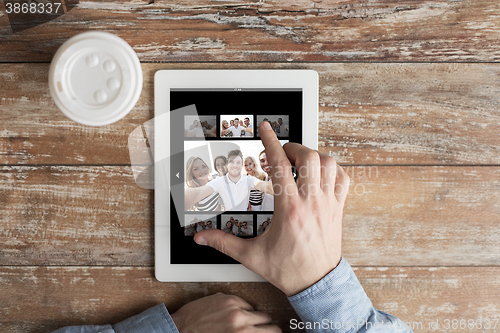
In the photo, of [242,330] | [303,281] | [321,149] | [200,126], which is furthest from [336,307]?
[200,126]

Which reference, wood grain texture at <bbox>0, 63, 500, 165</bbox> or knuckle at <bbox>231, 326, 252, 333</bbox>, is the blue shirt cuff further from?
wood grain texture at <bbox>0, 63, 500, 165</bbox>

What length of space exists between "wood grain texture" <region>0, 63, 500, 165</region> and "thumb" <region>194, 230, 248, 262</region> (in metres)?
0.22

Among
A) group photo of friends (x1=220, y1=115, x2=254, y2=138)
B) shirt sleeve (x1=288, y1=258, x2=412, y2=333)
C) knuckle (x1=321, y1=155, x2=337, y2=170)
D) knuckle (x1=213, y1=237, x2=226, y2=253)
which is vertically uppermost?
group photo of friends (x1=220, y1=115, x2=254, y2=138)

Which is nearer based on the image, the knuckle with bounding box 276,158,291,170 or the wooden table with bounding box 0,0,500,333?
the knuckle with bounding box 276,158,291,170

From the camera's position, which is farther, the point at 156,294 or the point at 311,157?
the point at 156,294

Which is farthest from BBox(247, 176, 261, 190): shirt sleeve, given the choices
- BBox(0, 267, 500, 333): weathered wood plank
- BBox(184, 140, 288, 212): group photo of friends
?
BBox(0, 267, 500, 333): weathered wood plank

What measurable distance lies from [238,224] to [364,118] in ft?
1.08

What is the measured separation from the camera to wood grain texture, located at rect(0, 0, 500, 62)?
1.93 feet

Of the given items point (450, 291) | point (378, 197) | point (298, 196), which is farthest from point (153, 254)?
point (450, 291)

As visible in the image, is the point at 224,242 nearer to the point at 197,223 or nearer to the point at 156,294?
the point at 197,223

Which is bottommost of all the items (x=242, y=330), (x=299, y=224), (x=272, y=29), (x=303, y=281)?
(x=242, y=330)

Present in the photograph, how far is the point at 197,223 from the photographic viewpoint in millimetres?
591

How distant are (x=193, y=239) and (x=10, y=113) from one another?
44 centimetres

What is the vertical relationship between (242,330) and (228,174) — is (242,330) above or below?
below
